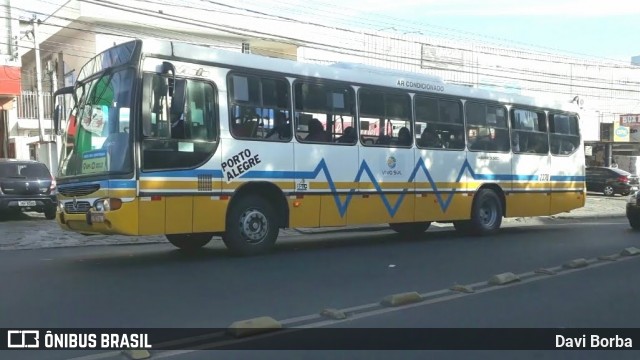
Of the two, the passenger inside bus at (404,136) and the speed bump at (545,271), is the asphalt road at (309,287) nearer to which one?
the speed bump at (545,271)

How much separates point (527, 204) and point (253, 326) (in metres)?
10.8

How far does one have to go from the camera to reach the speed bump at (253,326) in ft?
17.2

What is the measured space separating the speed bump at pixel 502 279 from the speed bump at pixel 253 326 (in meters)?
3.43

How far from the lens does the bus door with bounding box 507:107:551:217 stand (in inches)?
557

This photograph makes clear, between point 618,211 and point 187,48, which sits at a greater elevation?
point 187,48

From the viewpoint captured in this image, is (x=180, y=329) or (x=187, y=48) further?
(x=187, y=48)

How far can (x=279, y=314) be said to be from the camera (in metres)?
6.03

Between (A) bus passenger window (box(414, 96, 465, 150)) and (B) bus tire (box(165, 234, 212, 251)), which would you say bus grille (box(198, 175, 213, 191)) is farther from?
(A) bus passenger window (box(414, 96, 465, 150))

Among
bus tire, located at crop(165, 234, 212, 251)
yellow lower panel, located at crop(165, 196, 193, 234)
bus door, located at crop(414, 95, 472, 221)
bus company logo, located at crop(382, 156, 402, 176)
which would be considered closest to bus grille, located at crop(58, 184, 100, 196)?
yellow lower panel, located at crop(165, 196, 193, 234)

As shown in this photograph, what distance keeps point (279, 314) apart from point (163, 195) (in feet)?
10.6

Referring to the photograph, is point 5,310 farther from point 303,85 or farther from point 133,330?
point 303,85

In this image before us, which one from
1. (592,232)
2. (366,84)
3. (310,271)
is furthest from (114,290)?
(592,232)

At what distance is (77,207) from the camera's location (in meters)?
8.62

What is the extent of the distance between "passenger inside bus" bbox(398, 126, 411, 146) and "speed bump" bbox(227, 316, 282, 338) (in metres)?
6.90
